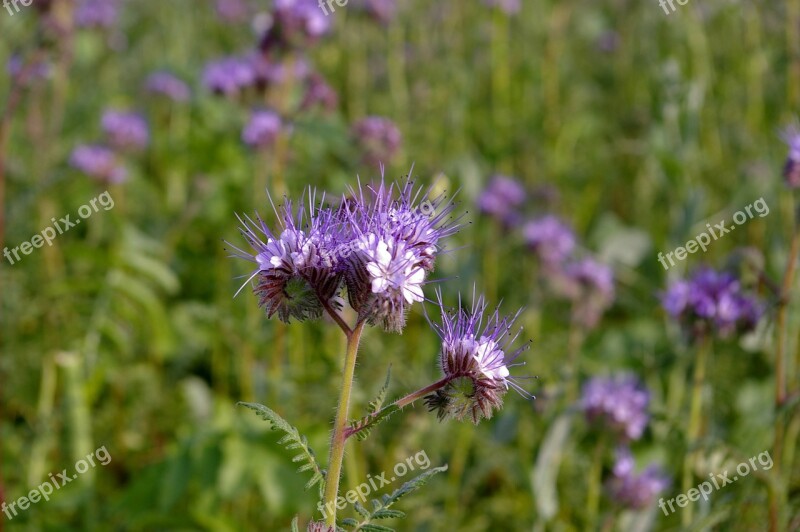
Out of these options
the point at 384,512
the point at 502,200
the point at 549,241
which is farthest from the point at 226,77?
the point at 384,512

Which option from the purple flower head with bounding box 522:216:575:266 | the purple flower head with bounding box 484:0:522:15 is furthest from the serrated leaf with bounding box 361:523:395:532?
the purple flower head with bounding box 484:0:522:15

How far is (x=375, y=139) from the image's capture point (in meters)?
3.94

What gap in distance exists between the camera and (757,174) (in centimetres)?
452

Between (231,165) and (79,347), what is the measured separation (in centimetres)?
170

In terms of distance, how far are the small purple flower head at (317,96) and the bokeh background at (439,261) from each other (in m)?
0.02

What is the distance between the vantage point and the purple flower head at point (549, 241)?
4090 millimetres

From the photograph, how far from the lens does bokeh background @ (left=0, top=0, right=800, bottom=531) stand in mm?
3117

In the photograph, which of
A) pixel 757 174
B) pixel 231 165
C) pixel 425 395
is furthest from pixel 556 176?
pixel 425 395

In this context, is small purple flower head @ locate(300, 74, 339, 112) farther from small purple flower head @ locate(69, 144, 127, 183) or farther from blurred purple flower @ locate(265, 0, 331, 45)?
small purple flower head @ locate(69, 144, 127, 183)

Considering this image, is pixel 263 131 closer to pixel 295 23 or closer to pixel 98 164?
pixel 295 23

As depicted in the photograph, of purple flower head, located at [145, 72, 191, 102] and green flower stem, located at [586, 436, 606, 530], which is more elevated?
purple flower head, located at [145, 72, 191, 102]

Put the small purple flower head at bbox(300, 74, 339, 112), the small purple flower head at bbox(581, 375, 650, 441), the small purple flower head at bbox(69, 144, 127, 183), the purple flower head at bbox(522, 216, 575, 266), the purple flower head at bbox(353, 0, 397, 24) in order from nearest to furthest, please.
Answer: the small purple flower head at bbox(581, 375, 650, 441)
the small purple flower head at bbox(300, 74, 339, 112)
the purple flower head at bbox(522, 216, 575, 266)
the small purple flower head at bbox(69, 144, 127, 183)
the purple flower head at bbox(353, 0, 397, 24)

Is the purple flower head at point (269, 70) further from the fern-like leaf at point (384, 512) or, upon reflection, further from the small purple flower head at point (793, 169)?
the fern-like leaf at point (384, 512)

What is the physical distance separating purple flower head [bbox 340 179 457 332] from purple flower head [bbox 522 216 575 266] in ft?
7.85
